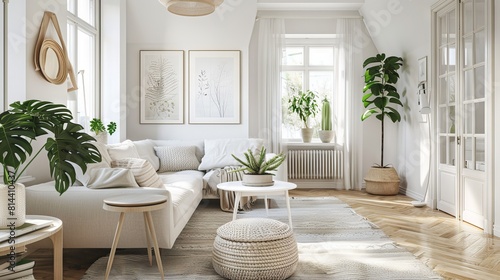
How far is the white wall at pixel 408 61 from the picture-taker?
4.99 m

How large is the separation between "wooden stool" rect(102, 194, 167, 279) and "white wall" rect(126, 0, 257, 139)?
351 cm

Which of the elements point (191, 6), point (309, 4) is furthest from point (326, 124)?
point (191, 6)

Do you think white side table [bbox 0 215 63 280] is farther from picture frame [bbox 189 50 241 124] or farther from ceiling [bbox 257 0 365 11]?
ceiling [bbox 257 0 365 11]

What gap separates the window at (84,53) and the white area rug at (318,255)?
1.93 metres

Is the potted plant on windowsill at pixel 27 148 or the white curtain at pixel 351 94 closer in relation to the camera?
the potted plant on windowsill at pixel 27 148

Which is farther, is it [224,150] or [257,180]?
[224,150]

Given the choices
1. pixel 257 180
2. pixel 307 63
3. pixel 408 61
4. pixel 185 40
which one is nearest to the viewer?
pixel 257 180

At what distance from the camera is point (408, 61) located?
5512 millimetres

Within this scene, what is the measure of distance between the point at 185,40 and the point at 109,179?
11.8ft

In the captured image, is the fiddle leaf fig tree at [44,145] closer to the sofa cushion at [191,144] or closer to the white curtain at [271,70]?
the sofa cushion at [191,144]

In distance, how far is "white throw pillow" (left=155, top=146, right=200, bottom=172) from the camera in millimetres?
4969

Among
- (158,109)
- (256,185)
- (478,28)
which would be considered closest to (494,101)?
(478,28)

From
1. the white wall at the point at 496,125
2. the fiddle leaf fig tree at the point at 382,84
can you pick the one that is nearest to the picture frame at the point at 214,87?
the fiddle leaf fig tree at the point at 382,84

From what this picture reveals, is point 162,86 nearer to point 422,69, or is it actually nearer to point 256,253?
point 422,69
